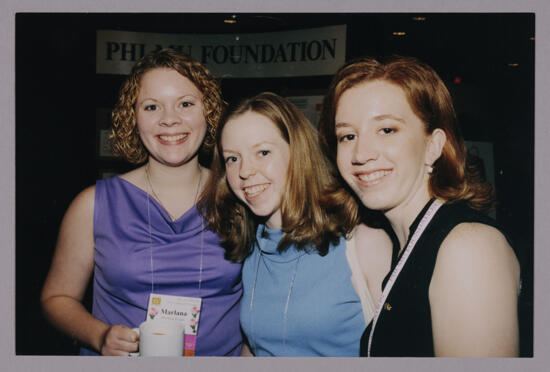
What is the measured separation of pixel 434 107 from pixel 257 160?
0.60 m

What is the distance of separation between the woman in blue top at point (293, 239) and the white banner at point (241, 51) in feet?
1.04

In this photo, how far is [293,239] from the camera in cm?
157

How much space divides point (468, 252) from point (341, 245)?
1.67ft

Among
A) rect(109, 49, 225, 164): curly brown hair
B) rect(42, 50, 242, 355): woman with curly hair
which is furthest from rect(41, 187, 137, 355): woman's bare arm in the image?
rect(109, 49, 225, 164): curly brown hair

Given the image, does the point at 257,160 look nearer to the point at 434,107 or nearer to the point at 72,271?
the point at 434,107

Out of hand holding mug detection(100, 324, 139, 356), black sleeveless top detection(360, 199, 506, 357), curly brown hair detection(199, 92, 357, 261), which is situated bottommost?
hand holding mug detection(100, 324, 139, 356)

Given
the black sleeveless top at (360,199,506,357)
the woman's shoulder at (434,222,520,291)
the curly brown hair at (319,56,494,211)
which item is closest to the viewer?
the woman's shoulder at (434,222,520,291)

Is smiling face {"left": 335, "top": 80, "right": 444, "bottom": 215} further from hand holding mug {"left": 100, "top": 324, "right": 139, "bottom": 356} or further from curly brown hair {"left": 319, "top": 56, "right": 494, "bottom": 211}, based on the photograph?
hand holding mug {"left": 100, "top": 324, "right": 139, "bottom": 356}

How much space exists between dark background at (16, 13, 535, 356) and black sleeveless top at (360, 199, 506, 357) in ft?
1.66

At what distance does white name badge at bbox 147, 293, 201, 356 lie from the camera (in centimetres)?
162

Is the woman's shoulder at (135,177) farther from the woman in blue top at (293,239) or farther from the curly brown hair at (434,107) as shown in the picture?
the curly brown hair at (434,107)

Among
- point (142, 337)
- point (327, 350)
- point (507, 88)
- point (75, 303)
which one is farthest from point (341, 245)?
point (75, 303)

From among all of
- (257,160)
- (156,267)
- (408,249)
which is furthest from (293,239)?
(156,267)

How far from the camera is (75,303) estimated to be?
1724 mm
